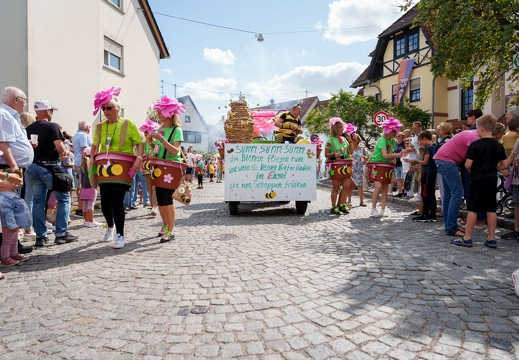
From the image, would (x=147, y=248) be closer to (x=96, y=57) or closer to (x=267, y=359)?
(x=267, y=359)

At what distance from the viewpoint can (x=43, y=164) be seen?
4.76 meters

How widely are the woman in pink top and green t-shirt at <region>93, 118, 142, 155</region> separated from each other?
4.41m

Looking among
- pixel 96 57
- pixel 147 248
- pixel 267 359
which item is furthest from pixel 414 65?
pixel 267 359

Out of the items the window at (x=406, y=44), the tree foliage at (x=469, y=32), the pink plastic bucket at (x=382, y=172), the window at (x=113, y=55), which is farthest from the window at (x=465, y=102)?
the window at (x=113, y=55)

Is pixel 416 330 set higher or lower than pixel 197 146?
lower

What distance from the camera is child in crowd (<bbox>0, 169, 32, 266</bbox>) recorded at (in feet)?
12.2

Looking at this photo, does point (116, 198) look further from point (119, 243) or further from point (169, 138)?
point (169, 138)

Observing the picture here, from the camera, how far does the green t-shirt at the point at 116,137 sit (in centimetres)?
455

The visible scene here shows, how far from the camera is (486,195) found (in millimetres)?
4527

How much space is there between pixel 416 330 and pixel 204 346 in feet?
4.41

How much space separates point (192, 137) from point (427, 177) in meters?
52.8

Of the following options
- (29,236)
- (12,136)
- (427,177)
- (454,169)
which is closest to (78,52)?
(29,236)

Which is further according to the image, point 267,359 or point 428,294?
point 428,294

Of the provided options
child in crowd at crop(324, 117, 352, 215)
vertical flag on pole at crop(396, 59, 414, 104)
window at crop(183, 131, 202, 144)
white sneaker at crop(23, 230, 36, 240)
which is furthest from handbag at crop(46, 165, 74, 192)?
window at crop(183, 131, 202, 144)
